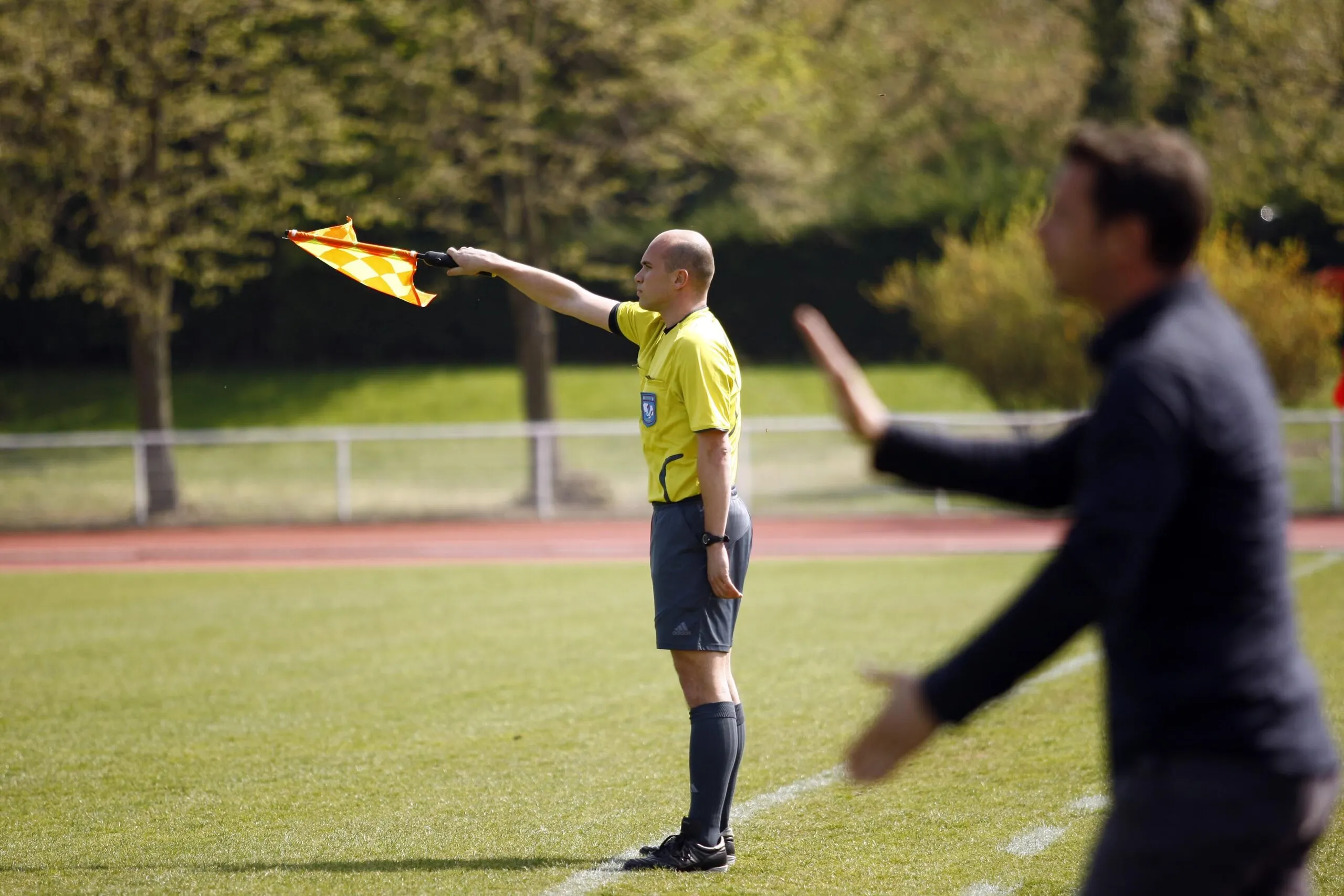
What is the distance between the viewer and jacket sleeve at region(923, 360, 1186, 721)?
81.0 inches

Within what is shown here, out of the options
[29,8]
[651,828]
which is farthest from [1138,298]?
[29,8]

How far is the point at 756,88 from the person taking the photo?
23.3 m

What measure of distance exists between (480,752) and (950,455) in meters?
4.74

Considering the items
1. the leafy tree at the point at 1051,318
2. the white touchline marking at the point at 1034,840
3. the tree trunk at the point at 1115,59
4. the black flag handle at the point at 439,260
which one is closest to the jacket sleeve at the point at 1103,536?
the white touchline marking at the point at 1034,840

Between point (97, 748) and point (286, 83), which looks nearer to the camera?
point (97, 748)

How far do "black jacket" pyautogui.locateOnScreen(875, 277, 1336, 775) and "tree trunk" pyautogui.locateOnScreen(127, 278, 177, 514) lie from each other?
66.0 feet

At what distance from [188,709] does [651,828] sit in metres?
3.59

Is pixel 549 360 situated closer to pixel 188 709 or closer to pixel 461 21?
pixel 461 21

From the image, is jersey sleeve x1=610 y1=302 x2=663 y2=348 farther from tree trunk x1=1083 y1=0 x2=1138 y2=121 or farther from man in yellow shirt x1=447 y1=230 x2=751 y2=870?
tree trunk x1=1083 y1=0 x2=1138 y2=121

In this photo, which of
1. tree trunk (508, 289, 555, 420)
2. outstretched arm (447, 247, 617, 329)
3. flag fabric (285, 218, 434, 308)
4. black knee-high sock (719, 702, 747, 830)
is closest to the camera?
black knee-high sock (719, 702, 747, 830)

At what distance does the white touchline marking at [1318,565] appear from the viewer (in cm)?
1329

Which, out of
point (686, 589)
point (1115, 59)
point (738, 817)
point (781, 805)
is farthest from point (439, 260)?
point (1115, 59)

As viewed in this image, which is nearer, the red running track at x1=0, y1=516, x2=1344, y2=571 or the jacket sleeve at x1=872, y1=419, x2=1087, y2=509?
the jacket sleeve at x1=872, y1=419, x2=1087, y2=509

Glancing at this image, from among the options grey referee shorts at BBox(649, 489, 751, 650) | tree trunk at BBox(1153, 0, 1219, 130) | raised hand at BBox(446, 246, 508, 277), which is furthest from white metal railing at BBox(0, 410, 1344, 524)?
grey referee shorts at BBox(649, 489, 751, 650)
